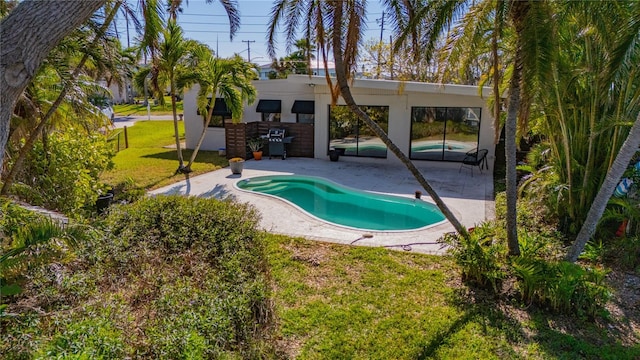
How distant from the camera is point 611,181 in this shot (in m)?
6.37

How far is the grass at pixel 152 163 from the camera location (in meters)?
14.8

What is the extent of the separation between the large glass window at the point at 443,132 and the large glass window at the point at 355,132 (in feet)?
4.78

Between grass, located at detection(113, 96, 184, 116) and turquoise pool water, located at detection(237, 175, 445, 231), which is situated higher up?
grass, located at detection(113, 96, 184, 116)

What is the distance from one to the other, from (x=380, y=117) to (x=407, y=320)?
13.5 m

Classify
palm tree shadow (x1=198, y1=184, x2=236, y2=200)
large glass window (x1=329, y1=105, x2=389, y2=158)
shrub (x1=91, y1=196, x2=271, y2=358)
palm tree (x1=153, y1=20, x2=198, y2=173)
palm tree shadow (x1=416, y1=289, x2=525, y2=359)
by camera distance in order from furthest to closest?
large glass window (x1=329, y1=105, x2=389, y2=158)
palm tree (x1=153, y1=20, x2=198, y2=173)
palm tree shadow (x1=198, y1=184, x2=236, y2=200)
palm tree shadow (x1=416, y1=289, x2=525, y2=359)
shrub (x1=91, y1=196, x2=271, y2=358)

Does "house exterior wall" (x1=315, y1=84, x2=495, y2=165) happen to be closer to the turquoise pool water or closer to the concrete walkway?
the turquoise pool water

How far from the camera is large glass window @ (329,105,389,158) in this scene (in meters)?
A: 18.3

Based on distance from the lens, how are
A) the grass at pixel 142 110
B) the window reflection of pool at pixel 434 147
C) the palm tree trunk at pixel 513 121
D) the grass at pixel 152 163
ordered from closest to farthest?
the palm tree trunk at pixel 513 121 → the grass at pixel 152 163 → the window reflection of pool at pixel 434 147 → the grass at pixel 142 110

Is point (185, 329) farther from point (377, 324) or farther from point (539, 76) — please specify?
point (539, 76)

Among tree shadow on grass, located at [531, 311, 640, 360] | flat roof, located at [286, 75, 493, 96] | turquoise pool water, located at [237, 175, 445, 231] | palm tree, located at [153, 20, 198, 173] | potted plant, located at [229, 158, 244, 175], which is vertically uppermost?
palm tree, located at [153, 20, 198, 173]

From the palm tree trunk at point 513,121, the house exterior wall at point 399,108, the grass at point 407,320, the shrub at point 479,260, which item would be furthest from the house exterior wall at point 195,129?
the palm tree trunk at point 513,121

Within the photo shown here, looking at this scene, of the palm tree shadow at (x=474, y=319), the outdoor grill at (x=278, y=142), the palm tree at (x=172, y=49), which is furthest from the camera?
the outdoor grill at (x=278, y=142)

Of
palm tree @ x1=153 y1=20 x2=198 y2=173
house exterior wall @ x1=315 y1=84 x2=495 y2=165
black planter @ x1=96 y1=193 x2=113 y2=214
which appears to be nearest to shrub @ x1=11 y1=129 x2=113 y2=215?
black planter @ x1=96 y1=193 x2=113 y2=214

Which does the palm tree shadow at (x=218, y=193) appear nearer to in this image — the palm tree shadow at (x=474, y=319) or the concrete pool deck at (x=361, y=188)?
the concrete pool deck at (x=361, y=188)
